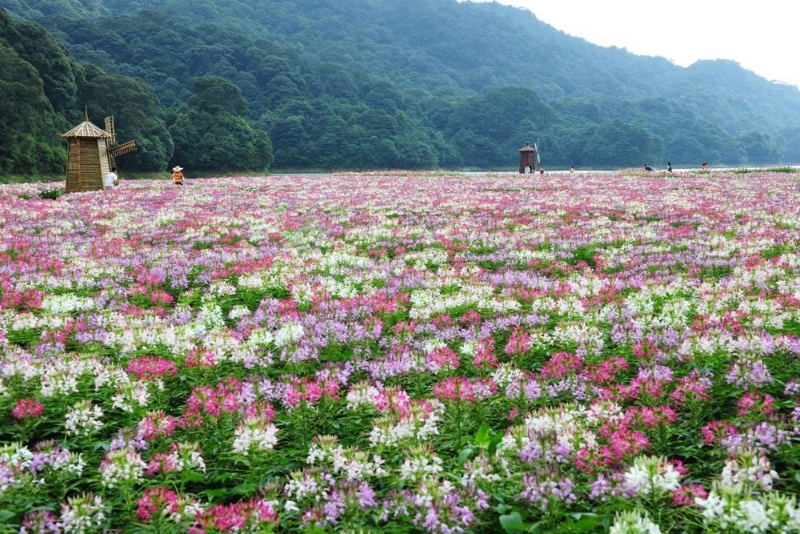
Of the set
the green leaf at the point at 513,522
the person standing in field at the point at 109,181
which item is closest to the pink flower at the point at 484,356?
the green leaf at the point at 513,522

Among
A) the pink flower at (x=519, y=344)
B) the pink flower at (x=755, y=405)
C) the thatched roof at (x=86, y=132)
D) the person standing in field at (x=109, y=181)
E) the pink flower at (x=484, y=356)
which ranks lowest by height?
the pink flower at (x=484, y=356)

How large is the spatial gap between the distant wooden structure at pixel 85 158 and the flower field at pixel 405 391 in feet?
67.5

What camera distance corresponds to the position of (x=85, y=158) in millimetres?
31312

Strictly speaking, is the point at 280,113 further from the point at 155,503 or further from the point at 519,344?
the point at 155,503

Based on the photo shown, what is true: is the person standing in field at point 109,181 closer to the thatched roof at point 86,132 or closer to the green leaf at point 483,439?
the thatched roof at point 86,132

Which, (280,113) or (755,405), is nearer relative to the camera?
(755,405)

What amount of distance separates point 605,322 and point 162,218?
16999 mm

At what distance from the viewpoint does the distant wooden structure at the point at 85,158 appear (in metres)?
30.7

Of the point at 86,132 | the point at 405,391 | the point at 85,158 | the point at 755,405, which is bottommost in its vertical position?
the point at 405,391

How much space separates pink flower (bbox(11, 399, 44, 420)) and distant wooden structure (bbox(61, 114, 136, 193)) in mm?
30662

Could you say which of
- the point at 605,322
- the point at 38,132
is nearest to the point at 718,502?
the point at 605,322

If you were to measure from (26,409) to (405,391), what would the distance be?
374cm

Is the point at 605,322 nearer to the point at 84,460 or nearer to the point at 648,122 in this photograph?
the point at 84,460

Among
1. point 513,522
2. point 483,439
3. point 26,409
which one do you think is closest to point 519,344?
point 483,439
